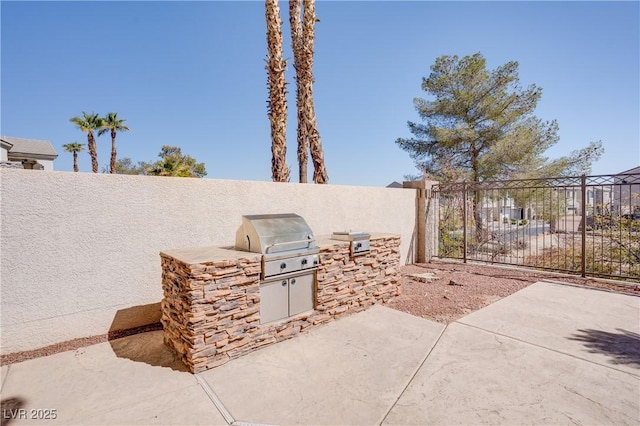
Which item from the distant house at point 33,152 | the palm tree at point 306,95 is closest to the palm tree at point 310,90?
the palm tree at point 306,95

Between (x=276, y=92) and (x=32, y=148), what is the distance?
3087 centimetres

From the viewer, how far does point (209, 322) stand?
10.4 feet

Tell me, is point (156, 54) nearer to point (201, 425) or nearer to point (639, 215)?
point (201, 425)

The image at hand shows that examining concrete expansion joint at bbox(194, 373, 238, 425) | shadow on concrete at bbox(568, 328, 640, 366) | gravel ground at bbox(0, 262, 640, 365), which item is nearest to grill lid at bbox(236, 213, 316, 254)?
concrete expansion joint at bbox(194, 373, 238, 425)

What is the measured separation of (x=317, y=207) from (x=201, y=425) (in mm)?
4680

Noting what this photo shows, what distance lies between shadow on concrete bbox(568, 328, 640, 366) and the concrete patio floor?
0.04 feet

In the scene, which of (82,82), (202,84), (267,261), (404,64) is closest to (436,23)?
(404,64)

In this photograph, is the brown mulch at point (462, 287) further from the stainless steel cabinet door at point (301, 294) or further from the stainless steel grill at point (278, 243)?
the stainless steel grill at point (278, 243)

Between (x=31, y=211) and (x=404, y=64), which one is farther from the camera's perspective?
(x=404, y=64)

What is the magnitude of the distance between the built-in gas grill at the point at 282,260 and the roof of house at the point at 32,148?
3026cm

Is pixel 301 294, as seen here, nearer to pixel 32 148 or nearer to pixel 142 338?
pixel 142 338

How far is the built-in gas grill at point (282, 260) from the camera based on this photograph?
12.1ft

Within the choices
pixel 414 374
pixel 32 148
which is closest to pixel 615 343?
pixel 414 374

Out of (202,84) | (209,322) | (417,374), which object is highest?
(202,84)
